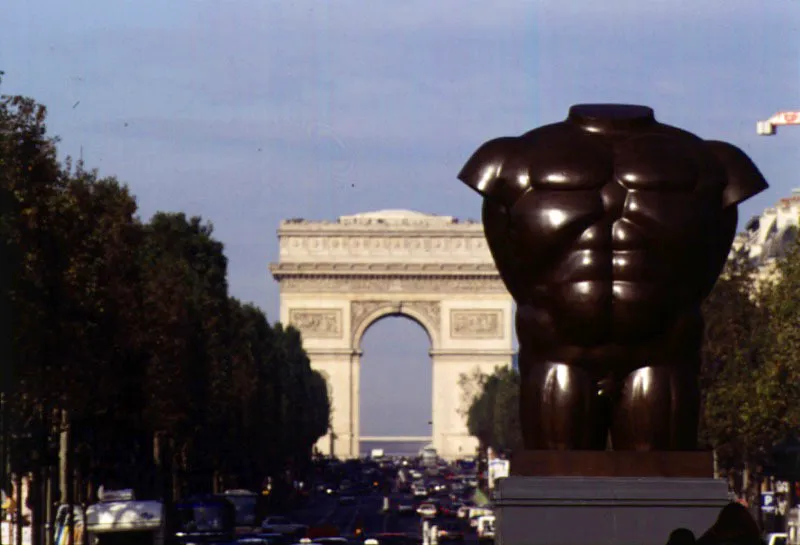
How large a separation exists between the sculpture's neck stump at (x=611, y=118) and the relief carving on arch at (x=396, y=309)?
439 feet

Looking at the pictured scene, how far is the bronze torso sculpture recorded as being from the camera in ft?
64.5

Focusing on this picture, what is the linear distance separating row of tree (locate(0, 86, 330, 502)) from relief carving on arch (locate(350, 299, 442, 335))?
69.6 meters

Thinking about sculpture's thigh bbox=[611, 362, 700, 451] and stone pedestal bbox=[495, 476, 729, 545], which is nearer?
stone pedestal bbox=[495, 476, 729, 545]

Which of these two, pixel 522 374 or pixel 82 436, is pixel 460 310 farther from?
pixel 522 374

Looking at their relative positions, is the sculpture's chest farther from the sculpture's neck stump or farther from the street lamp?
the street lamp

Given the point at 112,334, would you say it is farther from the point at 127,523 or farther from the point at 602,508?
the point at 602,508

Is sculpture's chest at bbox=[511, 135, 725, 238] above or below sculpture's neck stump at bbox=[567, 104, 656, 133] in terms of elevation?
below

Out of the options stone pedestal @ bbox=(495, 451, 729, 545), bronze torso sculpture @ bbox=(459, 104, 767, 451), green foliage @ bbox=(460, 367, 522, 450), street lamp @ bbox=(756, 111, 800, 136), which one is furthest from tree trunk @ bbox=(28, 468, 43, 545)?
street lamp @ bbox=(756, 111, 800, 136)

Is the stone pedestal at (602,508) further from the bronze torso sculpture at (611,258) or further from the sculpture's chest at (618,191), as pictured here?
the sculpture's chest at (618,191)

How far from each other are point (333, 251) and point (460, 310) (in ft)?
33.7

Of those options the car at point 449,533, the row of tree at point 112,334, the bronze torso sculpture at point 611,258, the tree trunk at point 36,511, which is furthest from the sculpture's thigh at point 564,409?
the car at point 449,533

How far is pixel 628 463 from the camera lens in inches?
778

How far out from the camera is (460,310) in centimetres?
15525

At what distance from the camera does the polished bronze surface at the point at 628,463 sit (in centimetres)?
1973
